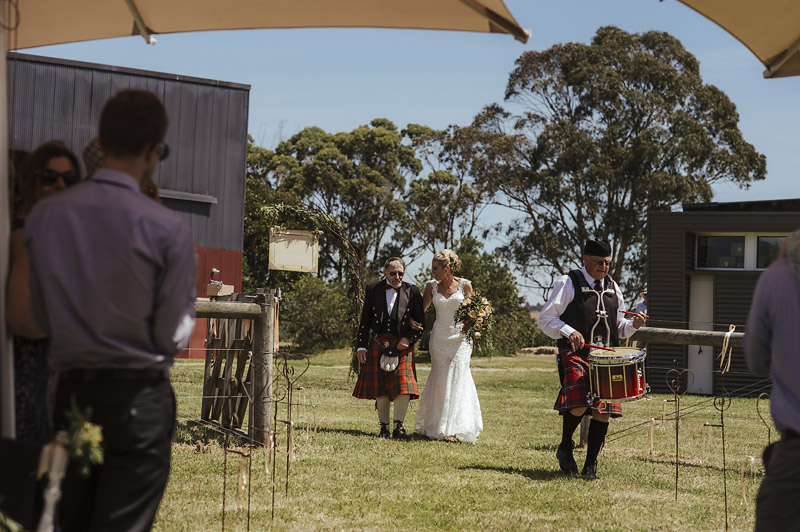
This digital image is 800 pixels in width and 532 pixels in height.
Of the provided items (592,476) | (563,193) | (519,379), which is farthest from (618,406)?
(563,193)

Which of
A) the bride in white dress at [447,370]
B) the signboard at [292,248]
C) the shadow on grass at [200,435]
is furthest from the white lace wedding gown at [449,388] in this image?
the signboard at [292,248]

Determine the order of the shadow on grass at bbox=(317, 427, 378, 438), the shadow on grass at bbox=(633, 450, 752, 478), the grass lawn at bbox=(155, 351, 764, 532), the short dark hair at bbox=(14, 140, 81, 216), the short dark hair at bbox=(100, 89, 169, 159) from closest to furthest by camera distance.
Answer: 1. the short dark hair at bbox=(100, 89, 169, 159)
2. the short dark hair at bbox=(14, 140, 81, 216)
3. the grass lawn at bbox=(155, 351, 764, 532)
4. the shadow on grass at bbox=(633, 450, 752, 478)
5. the shadow on grass at bbox=(317, 427, 378, 438)

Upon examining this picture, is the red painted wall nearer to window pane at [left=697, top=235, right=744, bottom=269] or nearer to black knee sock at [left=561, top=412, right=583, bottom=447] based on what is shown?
window pane at [left=697, top=235, right=744, bottom=269]

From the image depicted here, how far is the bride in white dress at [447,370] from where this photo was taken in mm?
11195

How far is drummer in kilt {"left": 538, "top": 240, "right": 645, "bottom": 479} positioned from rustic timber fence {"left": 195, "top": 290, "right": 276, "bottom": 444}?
105 inches

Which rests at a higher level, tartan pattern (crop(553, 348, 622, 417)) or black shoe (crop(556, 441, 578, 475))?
tartan pattern (crop(553, 348, 622, 417))

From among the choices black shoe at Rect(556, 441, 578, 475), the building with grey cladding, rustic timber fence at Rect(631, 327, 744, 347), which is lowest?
black shoe at Rect(556, 441, 578, 475)

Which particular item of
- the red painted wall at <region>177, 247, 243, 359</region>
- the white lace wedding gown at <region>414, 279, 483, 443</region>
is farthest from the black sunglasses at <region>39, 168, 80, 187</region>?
the red painted wall at <region>177, 247, 243, 359</region>

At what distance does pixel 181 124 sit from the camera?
26031mm

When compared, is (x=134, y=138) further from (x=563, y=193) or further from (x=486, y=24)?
(x=563, y=193)

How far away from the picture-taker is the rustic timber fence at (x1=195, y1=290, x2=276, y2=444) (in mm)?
8930

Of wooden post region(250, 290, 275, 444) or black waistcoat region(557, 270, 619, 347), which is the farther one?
wooden post region(250, 290, 275, 444)

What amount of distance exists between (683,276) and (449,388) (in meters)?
14.9

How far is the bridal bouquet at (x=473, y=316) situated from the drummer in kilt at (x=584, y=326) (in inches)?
102
